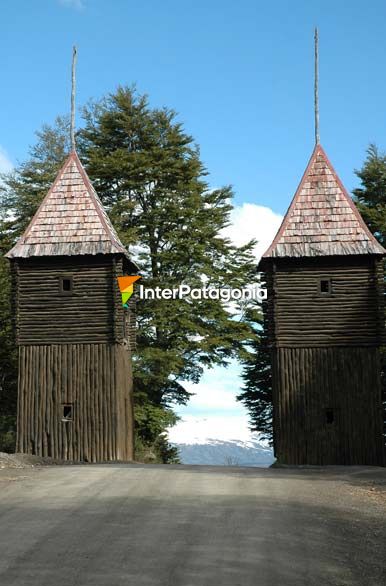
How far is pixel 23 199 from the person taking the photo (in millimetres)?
41594

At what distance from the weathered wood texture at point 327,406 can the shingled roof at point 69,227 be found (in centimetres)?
774

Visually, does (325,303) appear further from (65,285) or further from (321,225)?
(65,285)

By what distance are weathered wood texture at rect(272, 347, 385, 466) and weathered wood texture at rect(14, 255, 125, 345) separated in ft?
21.0

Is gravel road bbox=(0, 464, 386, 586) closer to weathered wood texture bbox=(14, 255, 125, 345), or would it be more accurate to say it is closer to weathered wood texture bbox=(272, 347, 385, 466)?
weathered wood texture bbox=(272, 347, 385, 466)

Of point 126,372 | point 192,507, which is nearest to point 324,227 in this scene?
point 126,372

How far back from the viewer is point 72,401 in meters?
30.3

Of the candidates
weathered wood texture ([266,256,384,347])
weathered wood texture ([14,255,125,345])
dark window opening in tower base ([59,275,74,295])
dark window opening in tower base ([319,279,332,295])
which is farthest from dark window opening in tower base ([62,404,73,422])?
dark window opening in tower base ([319,279,332,295])

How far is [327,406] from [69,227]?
454 inches

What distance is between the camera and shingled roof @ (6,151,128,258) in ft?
102

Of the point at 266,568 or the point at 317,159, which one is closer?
the point at 266,568

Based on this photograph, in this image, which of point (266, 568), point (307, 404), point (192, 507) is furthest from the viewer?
point (307, 404)

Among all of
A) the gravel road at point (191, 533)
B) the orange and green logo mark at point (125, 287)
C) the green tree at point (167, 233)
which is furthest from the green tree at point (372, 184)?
the gravel road at point (191, 533)

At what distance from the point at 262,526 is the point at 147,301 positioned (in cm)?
2742

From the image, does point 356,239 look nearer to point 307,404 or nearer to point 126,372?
point 307,404
